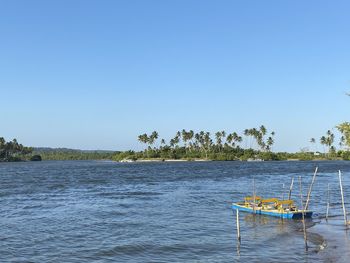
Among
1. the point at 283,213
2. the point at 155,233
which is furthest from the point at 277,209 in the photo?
the point at 155,233

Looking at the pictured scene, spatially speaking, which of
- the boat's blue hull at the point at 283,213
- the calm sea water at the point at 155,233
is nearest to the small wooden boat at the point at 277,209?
the boat's blue hull at the point at 283,213

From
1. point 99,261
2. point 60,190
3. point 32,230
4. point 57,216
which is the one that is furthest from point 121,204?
point 99,261

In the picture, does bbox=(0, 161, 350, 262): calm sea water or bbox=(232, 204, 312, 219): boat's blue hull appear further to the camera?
bbox=(232, 204, 312, 219): boat's blue hull

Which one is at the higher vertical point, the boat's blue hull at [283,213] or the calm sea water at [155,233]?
the boat's blue hull at [283,213]

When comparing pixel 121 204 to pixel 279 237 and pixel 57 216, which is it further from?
pixel 279 237

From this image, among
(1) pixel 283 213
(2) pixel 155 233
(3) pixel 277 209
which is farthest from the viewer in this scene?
(3) pixel 277 209

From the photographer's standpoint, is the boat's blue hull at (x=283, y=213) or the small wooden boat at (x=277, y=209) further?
the small wooden boat at (x=277, y=209)

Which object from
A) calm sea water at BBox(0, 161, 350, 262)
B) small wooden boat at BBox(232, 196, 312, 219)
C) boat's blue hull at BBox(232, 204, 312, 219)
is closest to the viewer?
calm sea water at BBox(0, 161, 350, 262)

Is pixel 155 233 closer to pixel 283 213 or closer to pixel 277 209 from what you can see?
pixel 283 213

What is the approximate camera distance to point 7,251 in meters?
33.2

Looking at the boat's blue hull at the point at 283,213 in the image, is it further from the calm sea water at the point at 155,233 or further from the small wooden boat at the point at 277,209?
the calm sea water at the point at 155,233

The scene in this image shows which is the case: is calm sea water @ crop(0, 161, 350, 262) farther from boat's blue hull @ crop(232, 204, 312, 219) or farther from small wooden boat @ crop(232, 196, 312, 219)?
small wooden boat @ crop(232, 196, 312, 219)

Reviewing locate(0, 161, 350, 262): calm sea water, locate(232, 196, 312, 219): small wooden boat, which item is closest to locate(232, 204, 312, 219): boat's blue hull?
locate(232, 196, 312, 219): small wooden boat

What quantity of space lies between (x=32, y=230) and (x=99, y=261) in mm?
13956
